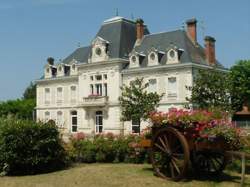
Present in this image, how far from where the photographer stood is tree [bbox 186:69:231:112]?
2166 cm

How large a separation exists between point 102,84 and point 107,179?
31572 mm

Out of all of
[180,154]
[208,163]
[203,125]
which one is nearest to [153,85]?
[208,163]

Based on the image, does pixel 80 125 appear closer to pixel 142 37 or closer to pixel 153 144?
pixel 142 37

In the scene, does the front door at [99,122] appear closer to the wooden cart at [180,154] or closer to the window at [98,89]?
the window at [98,89]

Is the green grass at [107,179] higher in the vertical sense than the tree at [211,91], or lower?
lower

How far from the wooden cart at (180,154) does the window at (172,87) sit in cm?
2573

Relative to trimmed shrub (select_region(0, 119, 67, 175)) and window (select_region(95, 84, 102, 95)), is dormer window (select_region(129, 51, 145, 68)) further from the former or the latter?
trimmed shrub (select_region(0, 119, 67, 175))

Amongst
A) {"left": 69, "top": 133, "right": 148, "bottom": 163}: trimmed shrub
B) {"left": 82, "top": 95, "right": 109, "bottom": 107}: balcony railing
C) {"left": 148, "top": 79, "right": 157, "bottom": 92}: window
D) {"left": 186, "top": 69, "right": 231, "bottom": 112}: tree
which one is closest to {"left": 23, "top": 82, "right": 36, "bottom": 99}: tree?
{"left": 82, "top": 95, "right": 109, "bottom": 107}: balcony railing

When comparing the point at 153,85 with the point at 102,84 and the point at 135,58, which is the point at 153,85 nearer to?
the point at 135,58

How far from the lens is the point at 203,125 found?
31.8ft

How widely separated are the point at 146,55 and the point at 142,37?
3.61 meters

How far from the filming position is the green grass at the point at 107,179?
990 centimetres

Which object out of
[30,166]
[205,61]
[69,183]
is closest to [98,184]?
[69,183]

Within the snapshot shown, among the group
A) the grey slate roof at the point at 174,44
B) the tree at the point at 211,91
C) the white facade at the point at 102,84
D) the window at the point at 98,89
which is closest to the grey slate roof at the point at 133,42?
the grey slate roof at the point at 174,44
